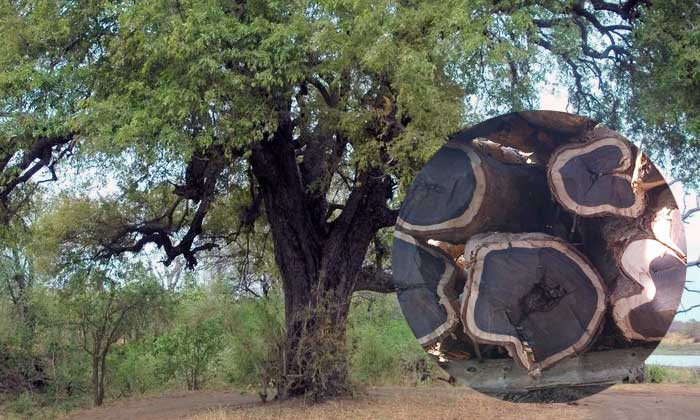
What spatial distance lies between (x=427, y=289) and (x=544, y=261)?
4.01ft

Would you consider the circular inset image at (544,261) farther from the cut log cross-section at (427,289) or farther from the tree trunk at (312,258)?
the tree trunk at (312,258)

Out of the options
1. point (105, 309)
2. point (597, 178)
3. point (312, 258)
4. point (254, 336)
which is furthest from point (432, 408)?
point (105, 309)

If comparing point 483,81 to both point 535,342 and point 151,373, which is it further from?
point 151,373

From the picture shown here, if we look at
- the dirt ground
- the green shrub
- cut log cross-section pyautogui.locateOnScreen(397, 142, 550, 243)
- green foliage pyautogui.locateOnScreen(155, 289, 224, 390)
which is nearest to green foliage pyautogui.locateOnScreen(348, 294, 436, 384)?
the dirt ground

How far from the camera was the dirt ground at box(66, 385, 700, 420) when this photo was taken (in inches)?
503

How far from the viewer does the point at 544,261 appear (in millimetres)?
7992

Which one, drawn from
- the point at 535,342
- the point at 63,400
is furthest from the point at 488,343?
the point at 63,400

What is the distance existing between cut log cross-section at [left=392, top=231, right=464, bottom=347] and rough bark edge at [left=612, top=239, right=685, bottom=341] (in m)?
1.57

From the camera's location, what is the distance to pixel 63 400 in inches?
810

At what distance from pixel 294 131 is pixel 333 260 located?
2.62 metres

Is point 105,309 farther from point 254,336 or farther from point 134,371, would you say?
point 254,336

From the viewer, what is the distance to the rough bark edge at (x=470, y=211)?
27.3ft

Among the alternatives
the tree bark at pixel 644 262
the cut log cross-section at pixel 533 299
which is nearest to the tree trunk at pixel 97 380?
the cut log cross-section at pixel 533 299

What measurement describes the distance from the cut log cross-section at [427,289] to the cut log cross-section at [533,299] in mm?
176
